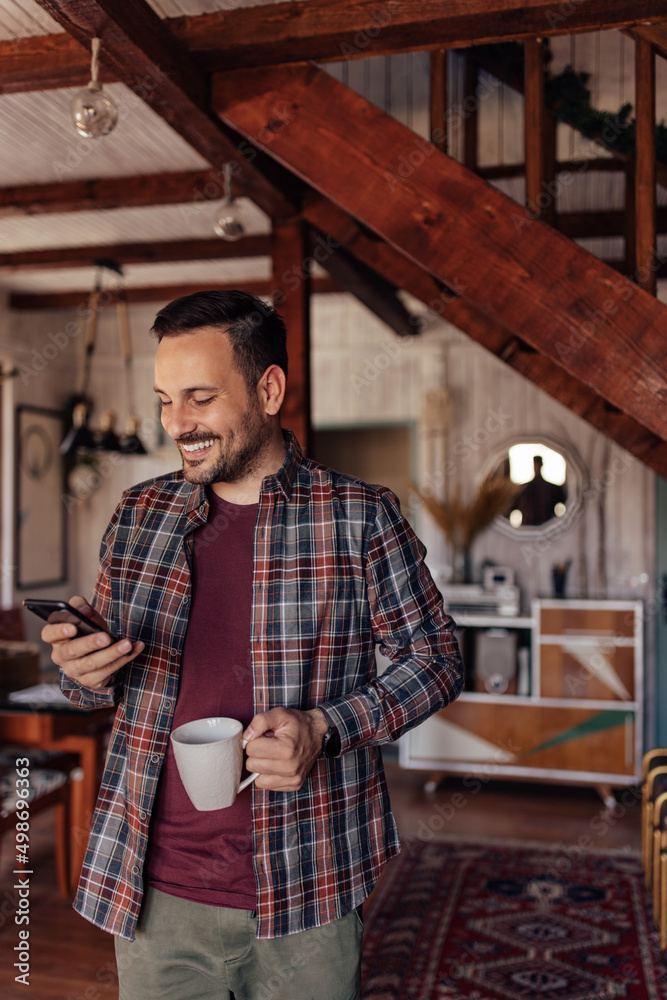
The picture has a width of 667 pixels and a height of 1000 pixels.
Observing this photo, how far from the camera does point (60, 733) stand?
334 centimetres

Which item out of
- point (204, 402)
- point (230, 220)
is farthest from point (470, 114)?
point (204, 402)

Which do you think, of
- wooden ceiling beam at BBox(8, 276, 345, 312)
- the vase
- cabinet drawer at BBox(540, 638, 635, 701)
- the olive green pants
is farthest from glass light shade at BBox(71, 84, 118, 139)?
the vase

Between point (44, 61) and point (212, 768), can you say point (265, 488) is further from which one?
point (44, 61)

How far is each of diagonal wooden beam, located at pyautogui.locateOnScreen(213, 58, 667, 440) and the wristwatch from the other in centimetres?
140

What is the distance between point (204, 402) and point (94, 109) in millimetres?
1269

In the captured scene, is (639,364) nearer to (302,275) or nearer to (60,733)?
(302,275)

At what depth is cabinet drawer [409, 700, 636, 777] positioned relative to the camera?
4719 mm

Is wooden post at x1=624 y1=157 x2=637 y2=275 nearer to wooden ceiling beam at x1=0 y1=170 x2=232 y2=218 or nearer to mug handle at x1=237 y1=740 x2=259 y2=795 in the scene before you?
wooden ceiling beam at x1=0 y1=170 x2=232 y2=218

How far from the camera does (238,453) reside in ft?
4.43

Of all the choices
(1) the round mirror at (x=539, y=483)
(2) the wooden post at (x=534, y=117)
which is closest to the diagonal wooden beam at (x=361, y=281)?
(1) the round mirror at (x=539, y=483)

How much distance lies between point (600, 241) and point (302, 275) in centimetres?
207

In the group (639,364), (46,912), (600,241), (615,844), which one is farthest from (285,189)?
(615,844)

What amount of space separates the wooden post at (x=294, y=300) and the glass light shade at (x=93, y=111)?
1311 mm

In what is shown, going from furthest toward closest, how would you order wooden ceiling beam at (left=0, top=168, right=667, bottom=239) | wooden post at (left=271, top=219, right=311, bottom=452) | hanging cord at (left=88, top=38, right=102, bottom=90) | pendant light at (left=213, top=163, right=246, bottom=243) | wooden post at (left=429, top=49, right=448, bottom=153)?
wooden ceiling beam at (left=0, top=168, right=667, bottom=239)
wooden post at (left=271, top=219, right=311, bottom=452)
pendant light at (left=213, top=163, right=246, bottom=243)
wooden post at (left=429, top=49, right=448, bottom=153)
hanging cord at (left=88, top=38, right=102, bottom=90)
